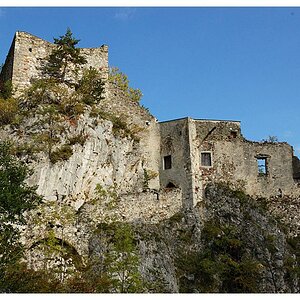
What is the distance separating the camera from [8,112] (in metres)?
28.9

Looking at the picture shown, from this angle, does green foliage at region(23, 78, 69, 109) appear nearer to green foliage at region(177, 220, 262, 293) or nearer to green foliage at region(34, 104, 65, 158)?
green foliage at region(34, 104, 65, 158)

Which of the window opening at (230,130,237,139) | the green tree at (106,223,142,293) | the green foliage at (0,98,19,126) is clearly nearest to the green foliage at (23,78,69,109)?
the green foliage at (0,98,19,126)

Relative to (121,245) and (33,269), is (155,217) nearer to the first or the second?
(121,245)

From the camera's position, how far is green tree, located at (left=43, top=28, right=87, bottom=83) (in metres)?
33.0

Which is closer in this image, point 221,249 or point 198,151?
point 221,249

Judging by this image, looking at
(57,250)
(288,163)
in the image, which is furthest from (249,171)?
(57,250)

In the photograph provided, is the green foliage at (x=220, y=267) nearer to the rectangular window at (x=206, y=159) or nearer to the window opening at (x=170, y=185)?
the window opening at (x=170, y=185)

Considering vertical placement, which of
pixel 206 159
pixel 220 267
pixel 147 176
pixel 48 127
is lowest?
pixel 220 267

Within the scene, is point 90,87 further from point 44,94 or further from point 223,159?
point 223,159

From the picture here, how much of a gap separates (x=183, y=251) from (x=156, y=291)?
385 cm

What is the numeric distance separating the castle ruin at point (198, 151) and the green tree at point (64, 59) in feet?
1.84

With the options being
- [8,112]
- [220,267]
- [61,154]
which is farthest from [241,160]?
[8,112]

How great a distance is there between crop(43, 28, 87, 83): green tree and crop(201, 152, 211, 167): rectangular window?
8.68 meters

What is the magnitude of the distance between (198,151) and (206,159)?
65 cm
